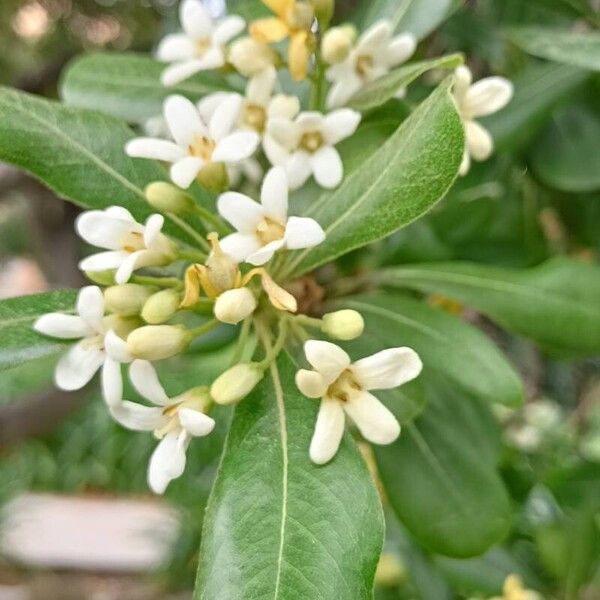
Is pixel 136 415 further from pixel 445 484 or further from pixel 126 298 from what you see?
pixel 445 484

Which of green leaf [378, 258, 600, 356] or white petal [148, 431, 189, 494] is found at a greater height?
white petal [148, 431, 189, 494]

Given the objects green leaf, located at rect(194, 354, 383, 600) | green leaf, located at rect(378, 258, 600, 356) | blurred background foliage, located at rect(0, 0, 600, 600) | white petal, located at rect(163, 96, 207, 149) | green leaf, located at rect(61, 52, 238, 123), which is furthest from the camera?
blurred background foliage, located at rect(0, 0, 600, 600)

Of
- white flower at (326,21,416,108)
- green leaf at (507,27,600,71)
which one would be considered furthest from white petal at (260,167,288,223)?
green leaf at (507,27,600,71)

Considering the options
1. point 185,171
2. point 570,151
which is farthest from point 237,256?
point 570,151

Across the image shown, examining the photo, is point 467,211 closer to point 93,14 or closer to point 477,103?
point 477,103

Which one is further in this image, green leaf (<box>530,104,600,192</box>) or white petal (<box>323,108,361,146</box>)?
green leaf (<box>530,104,600,192</box>)

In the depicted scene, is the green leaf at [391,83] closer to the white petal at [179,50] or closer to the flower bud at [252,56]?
the flower bud at [252,56]

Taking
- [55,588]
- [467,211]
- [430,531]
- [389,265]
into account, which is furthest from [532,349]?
[55,588]

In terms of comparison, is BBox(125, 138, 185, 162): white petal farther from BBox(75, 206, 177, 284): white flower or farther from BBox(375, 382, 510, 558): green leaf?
BBox(375, 382, 510, 558): green leaf
